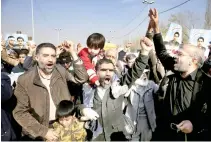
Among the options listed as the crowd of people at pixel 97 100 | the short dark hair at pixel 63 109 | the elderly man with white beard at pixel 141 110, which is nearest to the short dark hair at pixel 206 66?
the crowd of people at pixel 97 100

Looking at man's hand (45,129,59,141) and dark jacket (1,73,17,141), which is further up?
dark jacket (1,73,17,141)

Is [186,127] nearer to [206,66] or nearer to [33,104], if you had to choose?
[206,66]

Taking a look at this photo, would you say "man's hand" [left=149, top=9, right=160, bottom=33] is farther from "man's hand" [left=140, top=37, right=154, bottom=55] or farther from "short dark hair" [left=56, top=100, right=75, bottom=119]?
"short dark hair" [left=56, top=100, right=75, bottom=119]

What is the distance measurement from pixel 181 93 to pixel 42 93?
135 centimetres

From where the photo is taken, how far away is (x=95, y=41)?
3.28m

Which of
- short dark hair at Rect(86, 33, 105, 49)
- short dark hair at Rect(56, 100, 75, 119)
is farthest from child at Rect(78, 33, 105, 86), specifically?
short dark hair at Rect(56, 100, 75, 119)

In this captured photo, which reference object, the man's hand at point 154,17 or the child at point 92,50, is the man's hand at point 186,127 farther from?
the child at point 92,50

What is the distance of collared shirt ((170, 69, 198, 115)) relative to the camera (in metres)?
2.61

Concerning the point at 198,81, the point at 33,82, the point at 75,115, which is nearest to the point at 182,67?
the point at 198,81

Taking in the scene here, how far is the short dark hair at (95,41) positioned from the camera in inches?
129

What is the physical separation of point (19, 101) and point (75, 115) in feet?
1.92

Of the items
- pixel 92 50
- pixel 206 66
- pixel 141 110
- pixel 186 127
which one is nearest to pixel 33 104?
pixel 92 50

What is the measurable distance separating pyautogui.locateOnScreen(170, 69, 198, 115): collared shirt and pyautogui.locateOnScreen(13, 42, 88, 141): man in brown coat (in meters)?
0.92

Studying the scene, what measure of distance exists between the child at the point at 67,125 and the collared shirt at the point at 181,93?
95cm
